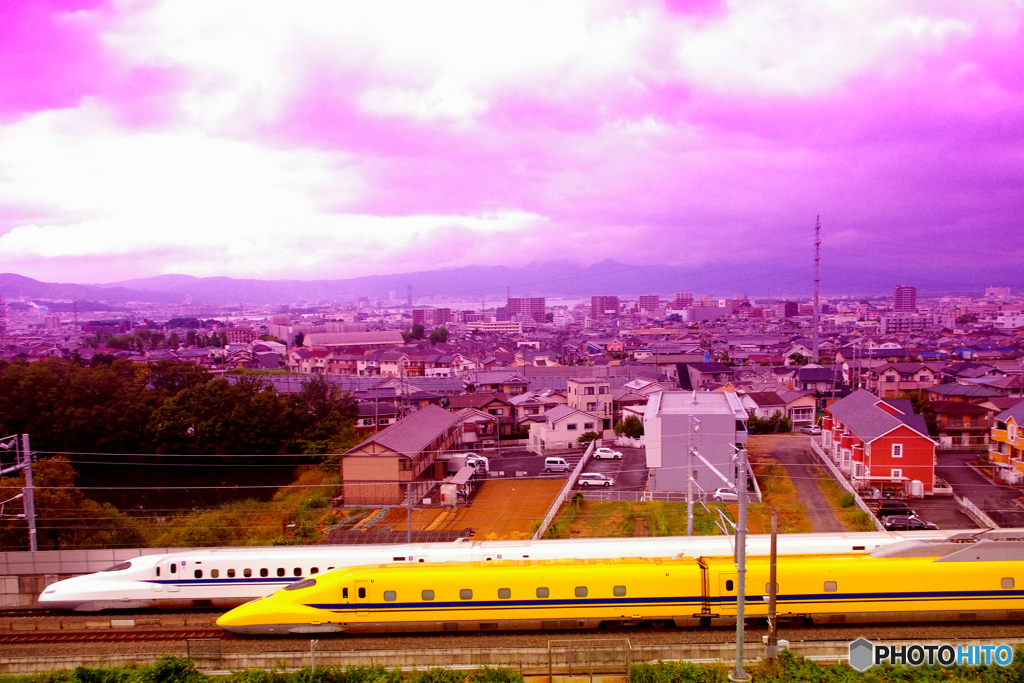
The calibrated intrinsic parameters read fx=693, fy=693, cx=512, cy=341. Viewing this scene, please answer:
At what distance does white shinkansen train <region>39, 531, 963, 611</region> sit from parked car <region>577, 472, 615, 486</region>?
8.52 metres

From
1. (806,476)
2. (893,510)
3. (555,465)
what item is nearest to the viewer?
(893,510)

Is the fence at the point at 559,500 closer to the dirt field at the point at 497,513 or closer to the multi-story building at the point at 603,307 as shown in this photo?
the dirt field at the point at 497,513

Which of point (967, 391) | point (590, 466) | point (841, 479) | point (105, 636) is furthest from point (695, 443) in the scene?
point (967, 391)

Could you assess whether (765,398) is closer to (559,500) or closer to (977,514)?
(977,514)

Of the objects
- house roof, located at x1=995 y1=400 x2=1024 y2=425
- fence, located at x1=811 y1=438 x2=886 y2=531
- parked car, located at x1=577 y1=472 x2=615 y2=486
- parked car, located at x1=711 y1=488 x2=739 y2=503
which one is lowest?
parked car, located at x1=577 y1=472 x2=615 y2=486

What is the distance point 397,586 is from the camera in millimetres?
8039

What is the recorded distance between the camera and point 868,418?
17812 mm

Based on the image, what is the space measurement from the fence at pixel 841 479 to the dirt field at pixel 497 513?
258 inches

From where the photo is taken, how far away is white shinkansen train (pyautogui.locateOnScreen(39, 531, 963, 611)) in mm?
8836

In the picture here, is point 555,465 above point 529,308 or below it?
below

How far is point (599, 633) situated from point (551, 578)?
89cm

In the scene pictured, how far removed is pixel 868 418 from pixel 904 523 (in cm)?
473

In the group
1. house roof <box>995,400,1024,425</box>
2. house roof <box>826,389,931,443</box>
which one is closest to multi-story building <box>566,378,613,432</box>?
house roof <box>826,389,931,443</box>

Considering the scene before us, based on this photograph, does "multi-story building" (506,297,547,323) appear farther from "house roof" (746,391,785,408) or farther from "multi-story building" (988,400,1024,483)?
"multi-story building" (988,400,1024,483)
